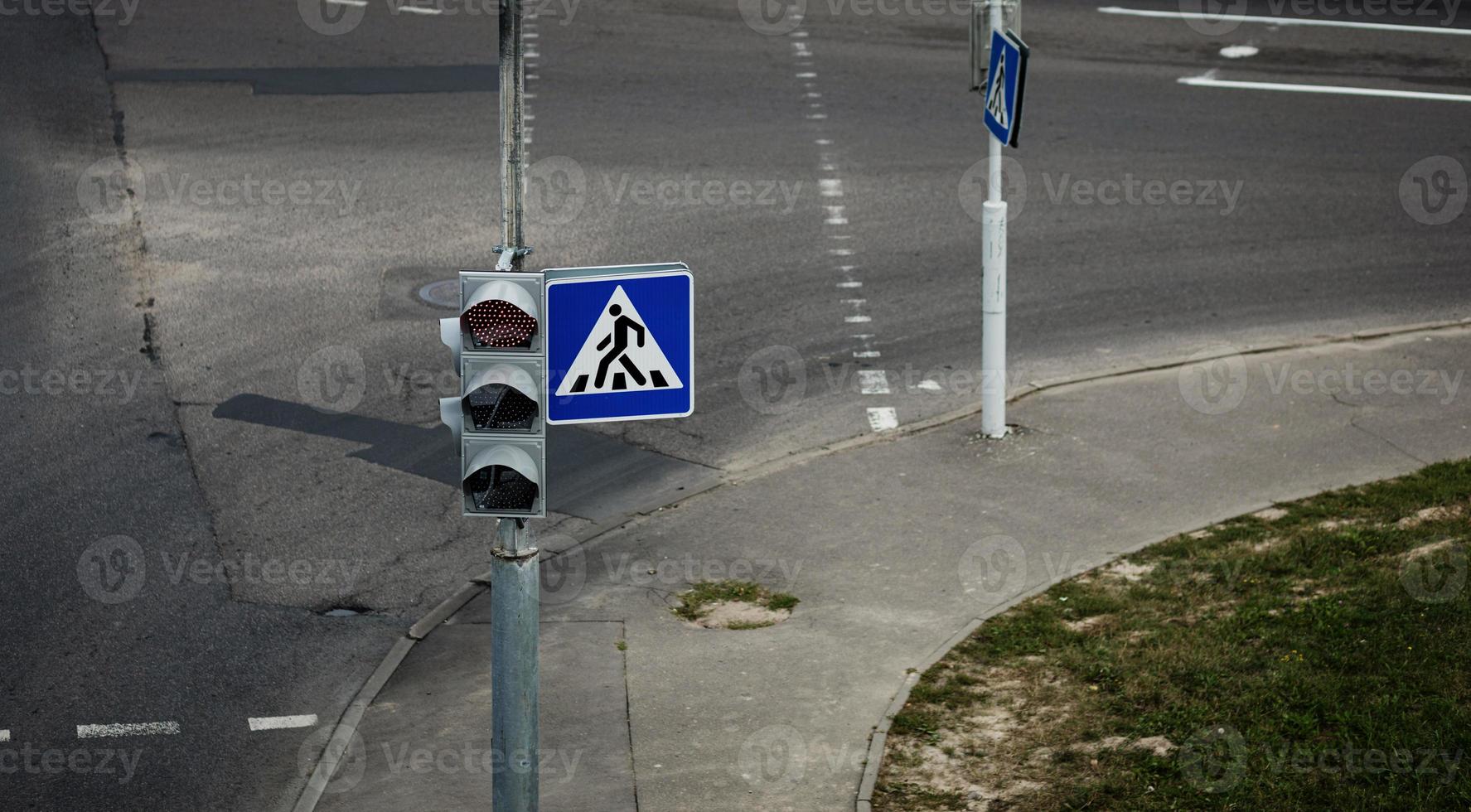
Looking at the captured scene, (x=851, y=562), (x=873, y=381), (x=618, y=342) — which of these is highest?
(x=618, y=342)

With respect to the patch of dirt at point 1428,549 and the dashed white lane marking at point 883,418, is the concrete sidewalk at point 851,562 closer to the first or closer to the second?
the dashed white lane marking at point 883,418

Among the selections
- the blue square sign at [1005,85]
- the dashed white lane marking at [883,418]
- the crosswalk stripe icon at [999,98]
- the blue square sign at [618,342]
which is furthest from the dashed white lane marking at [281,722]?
the crosswalk stripe icon at [999,98]

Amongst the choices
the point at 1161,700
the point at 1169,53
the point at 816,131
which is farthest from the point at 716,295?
the point at 1169,53

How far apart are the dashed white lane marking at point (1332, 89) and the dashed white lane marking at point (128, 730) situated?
15882 mm

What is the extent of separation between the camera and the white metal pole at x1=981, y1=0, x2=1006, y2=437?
12414 millimetres

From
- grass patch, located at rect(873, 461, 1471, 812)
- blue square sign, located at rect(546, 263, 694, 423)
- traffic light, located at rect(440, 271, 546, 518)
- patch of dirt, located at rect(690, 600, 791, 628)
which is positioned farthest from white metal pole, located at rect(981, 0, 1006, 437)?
traffic light, located at rect(440, 271, 546, 518)

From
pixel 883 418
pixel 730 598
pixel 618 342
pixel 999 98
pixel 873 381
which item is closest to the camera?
pixel 618 342

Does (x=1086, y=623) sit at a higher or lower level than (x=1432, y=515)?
lower

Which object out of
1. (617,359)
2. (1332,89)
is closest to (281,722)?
(617,359)

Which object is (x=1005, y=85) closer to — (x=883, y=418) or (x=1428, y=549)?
(x=883, y=418)

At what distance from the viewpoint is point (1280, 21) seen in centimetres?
2330

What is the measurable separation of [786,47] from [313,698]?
14257 mm

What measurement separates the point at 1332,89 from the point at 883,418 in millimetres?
10542

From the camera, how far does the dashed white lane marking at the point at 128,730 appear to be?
29.6 feet
